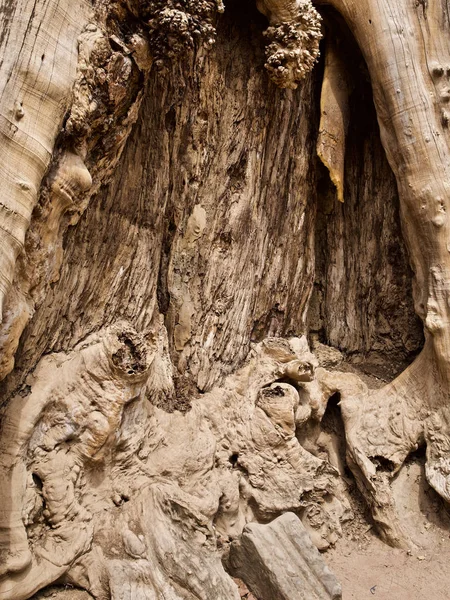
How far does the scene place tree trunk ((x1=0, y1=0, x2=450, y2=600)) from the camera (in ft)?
6.30

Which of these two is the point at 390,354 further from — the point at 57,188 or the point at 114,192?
the point at 57,188

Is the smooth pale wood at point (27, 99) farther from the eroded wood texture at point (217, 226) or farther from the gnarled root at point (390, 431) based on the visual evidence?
the gnarled root at point (390, 431)

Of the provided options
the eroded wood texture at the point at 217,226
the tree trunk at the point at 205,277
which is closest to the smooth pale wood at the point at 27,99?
the tree trunk at the point at 205,277

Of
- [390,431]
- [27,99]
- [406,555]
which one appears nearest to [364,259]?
[390,431]

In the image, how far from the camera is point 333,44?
3256 mm

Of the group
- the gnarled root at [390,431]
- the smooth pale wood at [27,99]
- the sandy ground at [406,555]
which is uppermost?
the smooth pale wood at [27,99]

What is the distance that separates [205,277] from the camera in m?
2.97

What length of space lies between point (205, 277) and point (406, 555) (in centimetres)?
179

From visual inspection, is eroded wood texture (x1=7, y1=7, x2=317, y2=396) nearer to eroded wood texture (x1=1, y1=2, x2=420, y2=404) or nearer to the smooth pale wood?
eroded wood texture (x1=1, y1=2, x2=420, y2=404)

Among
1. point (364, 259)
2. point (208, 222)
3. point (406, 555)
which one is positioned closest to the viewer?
point (406, 555)

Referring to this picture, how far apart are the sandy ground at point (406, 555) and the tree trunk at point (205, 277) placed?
0.39ft

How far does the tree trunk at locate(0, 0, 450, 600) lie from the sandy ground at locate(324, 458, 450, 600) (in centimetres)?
12

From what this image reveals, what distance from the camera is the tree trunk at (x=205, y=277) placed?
6.30 ft

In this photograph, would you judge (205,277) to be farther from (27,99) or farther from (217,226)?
(27,99)
